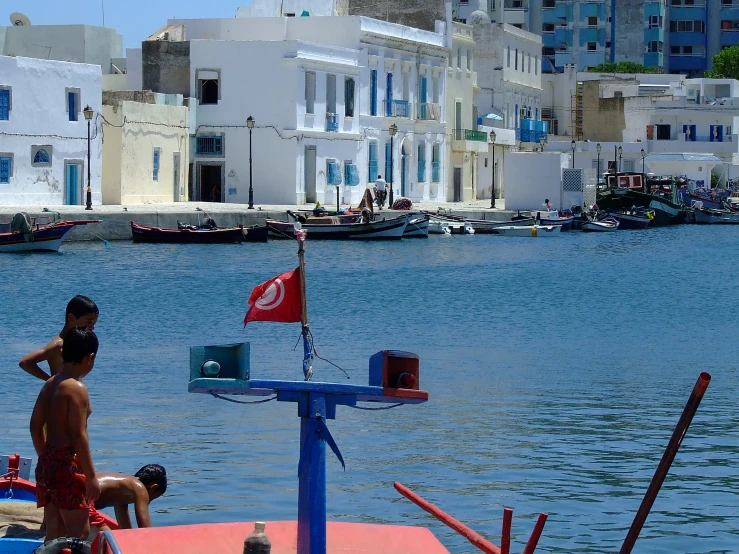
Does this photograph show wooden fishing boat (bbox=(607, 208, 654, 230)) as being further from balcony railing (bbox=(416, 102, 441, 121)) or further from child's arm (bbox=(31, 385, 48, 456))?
child's arm (bbox=(31, 385, 48, 456))

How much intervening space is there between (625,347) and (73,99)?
29.1 m

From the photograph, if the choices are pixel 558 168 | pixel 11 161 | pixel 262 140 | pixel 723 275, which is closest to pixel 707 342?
pixel 723 275

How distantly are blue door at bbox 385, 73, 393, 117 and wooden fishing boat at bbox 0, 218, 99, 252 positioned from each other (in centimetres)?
2441

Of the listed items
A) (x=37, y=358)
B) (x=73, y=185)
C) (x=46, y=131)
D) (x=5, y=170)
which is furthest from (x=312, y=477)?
(x=73, y=185)

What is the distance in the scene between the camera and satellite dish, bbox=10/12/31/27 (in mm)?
57812

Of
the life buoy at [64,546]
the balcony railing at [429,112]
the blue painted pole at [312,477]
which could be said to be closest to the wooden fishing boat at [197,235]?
the balcony railing at [429,112]

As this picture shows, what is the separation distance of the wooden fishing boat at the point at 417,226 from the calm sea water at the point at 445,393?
1149 cm

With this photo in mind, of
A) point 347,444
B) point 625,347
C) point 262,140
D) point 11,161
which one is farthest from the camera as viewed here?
point 262,140

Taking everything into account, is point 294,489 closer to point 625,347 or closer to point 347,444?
point 347,444

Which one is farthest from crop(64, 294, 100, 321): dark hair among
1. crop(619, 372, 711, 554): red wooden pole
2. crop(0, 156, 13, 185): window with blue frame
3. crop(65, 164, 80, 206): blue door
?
A: crop(65, 164, 80, 206): blue door

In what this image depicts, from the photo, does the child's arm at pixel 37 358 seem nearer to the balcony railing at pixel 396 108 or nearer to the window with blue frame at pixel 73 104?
the window with blue frame at pixel 73 104

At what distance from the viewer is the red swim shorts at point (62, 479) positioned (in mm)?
7516

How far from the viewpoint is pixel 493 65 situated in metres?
74.4

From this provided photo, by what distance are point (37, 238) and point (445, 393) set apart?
75.2ft
